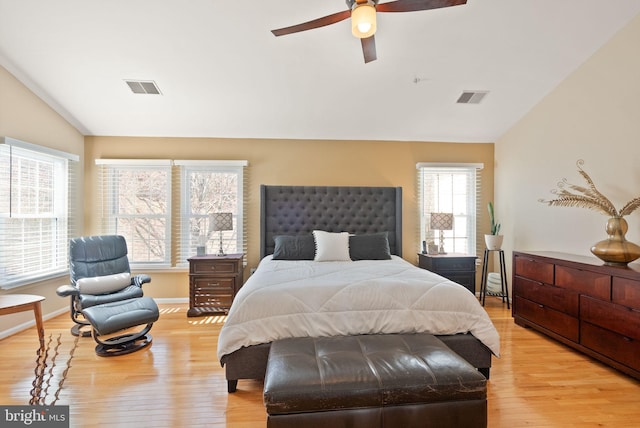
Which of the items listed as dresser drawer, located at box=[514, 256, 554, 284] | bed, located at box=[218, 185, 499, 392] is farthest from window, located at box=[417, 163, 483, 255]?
bed, located at box=[218, 185, 499, 392]

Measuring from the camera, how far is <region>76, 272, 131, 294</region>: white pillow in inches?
127

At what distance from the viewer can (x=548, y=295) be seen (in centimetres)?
326

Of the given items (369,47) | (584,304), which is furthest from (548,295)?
(369,47)

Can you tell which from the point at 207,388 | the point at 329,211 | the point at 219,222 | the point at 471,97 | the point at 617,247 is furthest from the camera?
the point at 329,211

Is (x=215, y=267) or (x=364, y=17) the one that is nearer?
(x=364, y=17)

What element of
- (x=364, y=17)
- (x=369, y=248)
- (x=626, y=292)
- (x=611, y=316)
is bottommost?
(x=611, y=316)

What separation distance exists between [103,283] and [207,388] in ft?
6.10

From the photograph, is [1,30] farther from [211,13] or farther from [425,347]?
[425,347]

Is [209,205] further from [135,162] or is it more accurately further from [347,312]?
[347,312]

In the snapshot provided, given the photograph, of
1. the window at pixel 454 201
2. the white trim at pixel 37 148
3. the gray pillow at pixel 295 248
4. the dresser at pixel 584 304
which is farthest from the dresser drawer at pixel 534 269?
the white trim at pixel 37 148

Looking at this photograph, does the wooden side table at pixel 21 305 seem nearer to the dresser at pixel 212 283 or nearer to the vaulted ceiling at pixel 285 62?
the dresser at pixel 212 283

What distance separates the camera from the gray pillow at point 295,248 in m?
4.04

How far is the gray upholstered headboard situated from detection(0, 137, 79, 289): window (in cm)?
262

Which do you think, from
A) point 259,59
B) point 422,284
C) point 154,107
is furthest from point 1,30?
point 422,284
